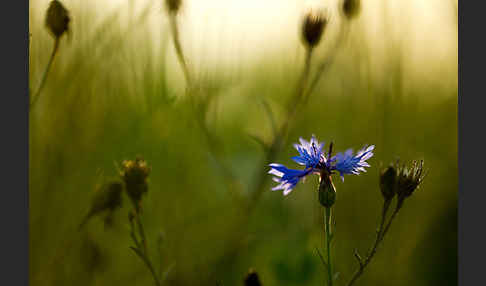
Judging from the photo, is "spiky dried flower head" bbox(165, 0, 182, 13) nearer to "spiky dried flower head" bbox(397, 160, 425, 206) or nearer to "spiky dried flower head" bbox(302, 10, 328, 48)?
"spiky dried flower head" bbox(302, 10, 328, 48)

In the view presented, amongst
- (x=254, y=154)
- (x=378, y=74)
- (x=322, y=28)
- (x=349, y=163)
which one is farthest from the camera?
(x=254, y=154)

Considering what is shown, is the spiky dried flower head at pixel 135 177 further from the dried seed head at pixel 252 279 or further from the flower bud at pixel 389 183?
the flower bud at pixel 389 183

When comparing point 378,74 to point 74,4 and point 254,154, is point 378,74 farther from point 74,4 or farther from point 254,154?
point 74,4

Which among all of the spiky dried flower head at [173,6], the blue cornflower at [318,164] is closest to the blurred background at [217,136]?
the spiky dried flower head at [173,6]

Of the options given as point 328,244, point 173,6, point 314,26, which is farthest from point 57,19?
point 328,244

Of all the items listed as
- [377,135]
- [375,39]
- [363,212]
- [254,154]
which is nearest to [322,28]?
[375,39]

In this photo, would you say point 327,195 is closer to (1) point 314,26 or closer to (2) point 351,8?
(1) point 314,26
